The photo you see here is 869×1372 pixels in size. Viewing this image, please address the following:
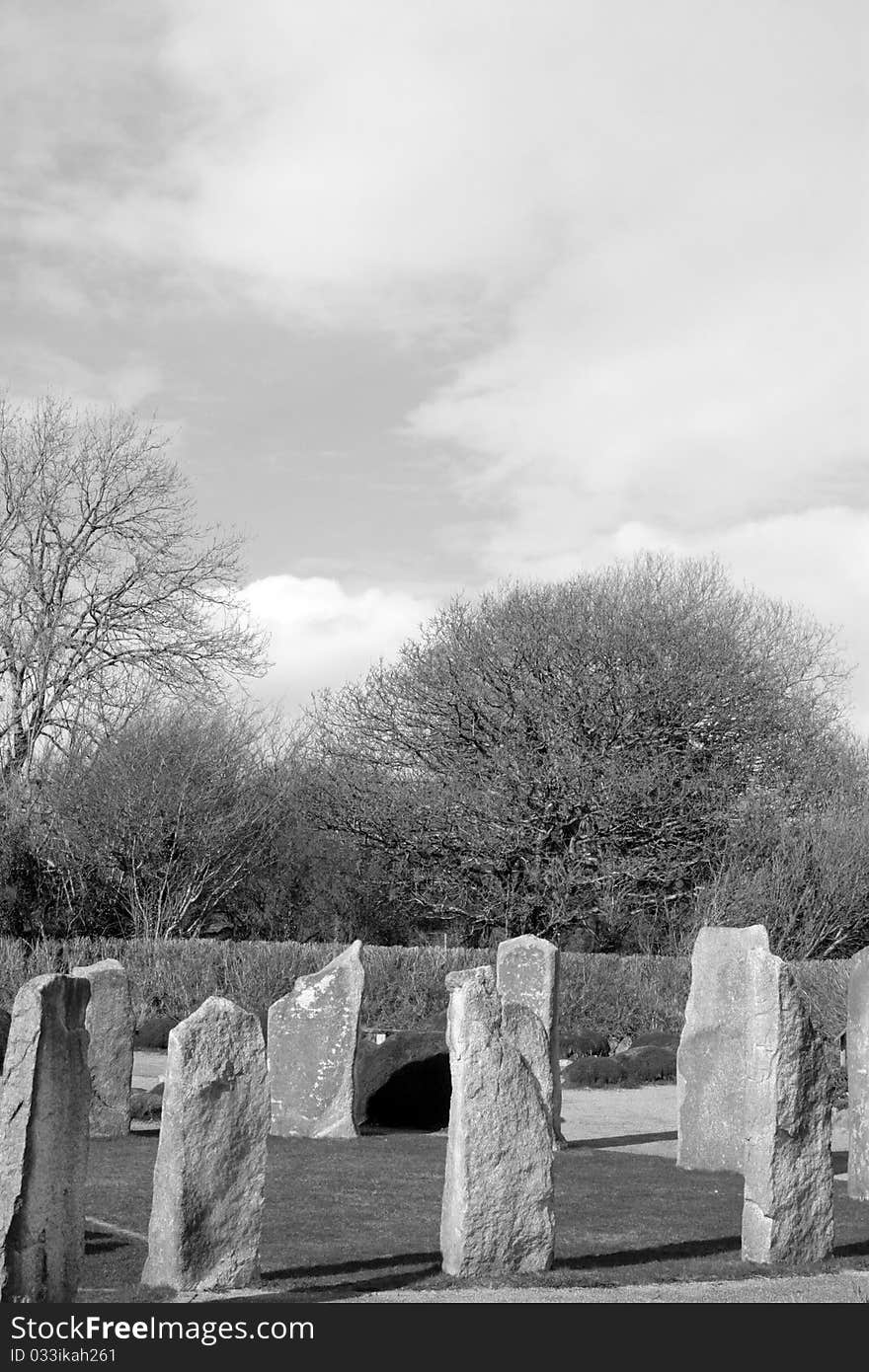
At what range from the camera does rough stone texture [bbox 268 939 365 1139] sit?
48.2 ft

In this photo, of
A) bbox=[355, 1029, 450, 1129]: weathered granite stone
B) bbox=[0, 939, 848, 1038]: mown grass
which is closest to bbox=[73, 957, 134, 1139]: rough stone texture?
bbox=[355, 1029, 450, 1129]: weathered granite stone

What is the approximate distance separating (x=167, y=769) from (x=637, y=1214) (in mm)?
20379

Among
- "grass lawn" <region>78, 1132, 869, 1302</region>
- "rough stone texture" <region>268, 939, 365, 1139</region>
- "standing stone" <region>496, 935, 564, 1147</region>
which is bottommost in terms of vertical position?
"grass lawn" <region>78, 1132, 869, 1302</region>

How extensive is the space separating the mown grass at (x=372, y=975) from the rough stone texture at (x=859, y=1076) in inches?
496

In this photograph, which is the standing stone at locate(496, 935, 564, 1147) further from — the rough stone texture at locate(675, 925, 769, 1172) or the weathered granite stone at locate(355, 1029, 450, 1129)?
the weathered granite stone at locate(355, 1029, 450, 1129)

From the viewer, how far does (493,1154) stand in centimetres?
824

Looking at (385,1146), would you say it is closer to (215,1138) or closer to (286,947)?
(215,1138)

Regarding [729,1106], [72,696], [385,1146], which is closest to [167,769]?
[72,696]

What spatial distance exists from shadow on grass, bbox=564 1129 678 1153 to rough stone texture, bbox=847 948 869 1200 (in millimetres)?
3525

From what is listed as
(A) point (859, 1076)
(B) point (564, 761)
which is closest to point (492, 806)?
(B) point (564, 761)

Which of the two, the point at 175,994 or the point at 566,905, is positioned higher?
the point at 566,905

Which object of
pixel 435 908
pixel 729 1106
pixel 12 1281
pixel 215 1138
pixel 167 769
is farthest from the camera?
pixel 435 908

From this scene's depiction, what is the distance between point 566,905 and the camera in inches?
1214

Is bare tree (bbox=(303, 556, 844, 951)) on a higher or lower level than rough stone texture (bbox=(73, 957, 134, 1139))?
higher
